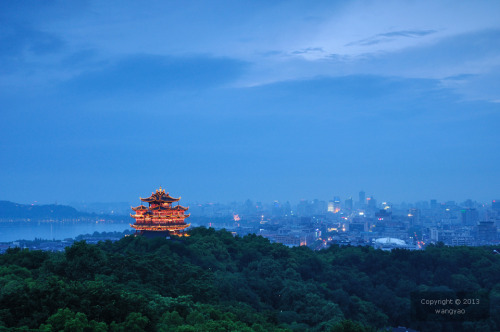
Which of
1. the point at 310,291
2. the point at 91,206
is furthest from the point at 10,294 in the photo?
the point at 91,206

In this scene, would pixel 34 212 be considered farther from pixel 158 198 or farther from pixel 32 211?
pixel 158 198

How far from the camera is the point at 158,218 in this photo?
838 inches

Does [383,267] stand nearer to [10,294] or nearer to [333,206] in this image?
[10,294]

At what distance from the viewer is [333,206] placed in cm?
13575

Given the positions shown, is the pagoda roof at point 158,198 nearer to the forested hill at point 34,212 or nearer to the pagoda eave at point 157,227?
the pagoda eave at point 157,227

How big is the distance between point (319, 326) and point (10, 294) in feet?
24.4

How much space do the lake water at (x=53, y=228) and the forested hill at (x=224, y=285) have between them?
2263 inches

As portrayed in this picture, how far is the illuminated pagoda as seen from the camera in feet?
69.3

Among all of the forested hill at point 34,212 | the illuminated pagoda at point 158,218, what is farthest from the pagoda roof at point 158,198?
the forested hill at point 34,212

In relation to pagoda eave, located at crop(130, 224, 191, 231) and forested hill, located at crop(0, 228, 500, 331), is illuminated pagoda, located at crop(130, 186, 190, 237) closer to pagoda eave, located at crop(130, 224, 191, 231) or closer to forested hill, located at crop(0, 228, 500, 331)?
pagoda eave, located at crop(130, 224, 191, 231)

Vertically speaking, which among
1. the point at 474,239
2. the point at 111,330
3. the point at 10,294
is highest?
the point at 10,294

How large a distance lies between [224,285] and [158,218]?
7.44 m

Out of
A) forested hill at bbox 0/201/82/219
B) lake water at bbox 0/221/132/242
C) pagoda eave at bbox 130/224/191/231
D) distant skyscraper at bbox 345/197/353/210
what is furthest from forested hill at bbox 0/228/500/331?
distant skyscraper at bbox 345/197/353/210

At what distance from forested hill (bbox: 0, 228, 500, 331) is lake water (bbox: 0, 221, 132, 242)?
189 ft
